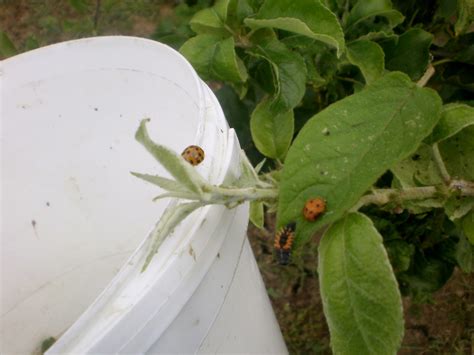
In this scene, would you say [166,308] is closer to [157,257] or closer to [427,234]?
[157,257]

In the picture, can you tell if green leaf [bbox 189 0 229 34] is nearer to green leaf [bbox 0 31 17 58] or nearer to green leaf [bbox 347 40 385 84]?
green leaf [bbox 347 40 385 84]

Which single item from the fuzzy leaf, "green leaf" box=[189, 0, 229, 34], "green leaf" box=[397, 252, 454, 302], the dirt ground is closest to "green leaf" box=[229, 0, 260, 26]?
"green leaf" box=[189, 0, 229, 34]

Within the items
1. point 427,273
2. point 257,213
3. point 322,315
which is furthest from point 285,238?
point 322,315

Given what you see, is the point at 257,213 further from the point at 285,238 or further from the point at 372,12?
the point at 372,12

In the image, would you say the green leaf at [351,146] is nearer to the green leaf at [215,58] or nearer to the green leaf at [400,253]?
the green leaf at [215,58]

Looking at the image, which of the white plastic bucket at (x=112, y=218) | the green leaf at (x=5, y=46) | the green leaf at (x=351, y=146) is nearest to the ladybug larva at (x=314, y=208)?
the green leaf at (x=351, y=146)

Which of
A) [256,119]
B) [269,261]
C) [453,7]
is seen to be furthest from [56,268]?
[453,7]
